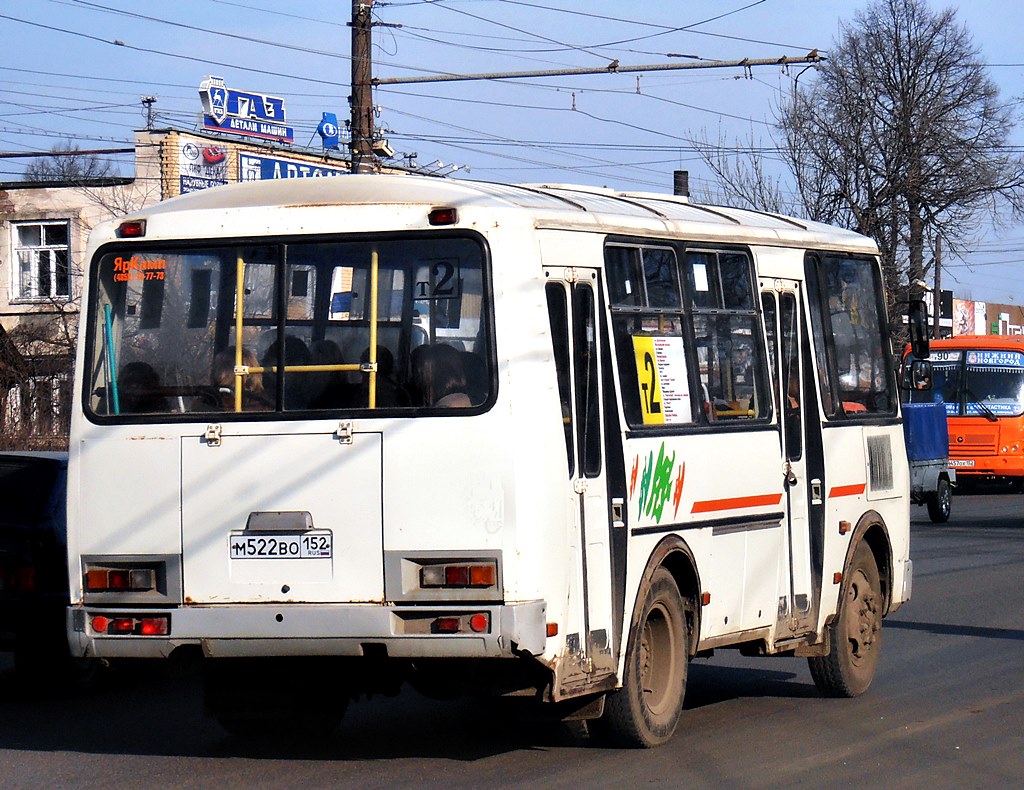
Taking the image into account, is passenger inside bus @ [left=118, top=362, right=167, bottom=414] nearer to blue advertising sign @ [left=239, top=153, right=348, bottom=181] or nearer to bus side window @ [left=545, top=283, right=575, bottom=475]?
bus side window @ [left=545, top=283, right=575, bottom=475]

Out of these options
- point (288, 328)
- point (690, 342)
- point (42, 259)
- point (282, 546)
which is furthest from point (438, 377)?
point (42, 259)

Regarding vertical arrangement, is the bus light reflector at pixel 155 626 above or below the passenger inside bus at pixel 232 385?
below

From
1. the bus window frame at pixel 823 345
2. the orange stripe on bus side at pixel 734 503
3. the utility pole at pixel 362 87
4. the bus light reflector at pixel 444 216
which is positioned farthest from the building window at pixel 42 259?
the bus light reflector at pixel 444 216

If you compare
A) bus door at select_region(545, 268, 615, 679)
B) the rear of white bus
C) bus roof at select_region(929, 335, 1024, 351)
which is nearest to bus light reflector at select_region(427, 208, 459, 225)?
the rear of white bus

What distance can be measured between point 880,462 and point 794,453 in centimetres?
139

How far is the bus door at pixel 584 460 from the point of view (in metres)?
7.49

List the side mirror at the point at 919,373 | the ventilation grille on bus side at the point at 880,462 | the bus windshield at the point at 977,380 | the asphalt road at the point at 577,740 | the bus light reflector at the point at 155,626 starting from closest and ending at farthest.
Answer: the bus light reflector at the point at 155,626, the asphalt road at the point at 577,740, the ventilation grille on bus side at the point at 880,462, the side mirror at the point at 919,373, the bus windshield at the point at 977,380

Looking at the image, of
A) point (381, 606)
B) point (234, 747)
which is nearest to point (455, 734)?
point (234, 747)

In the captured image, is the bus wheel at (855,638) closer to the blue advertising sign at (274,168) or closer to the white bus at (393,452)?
the white bus at (393,452)

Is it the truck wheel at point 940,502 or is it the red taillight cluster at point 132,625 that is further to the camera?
the truck wheel at point 940,502

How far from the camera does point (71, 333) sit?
3731 centimetres

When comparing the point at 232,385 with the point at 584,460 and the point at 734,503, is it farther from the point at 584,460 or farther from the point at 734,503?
the point at 734,503

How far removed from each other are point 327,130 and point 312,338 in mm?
41921

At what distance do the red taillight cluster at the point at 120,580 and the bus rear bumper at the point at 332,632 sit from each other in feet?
0.34
